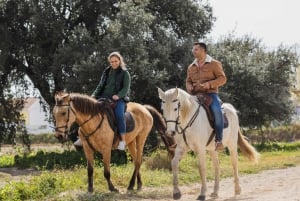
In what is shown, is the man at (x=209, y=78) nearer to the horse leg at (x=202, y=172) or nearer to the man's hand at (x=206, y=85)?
the man's hand at (x=206, y=85)

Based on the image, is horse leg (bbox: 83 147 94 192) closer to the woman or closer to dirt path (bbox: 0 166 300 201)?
the woman

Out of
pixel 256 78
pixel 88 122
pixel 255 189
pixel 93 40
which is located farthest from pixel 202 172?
pixel 256 78

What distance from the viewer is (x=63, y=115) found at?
9359mm

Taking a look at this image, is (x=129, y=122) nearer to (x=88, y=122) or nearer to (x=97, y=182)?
(x=88, y=122)

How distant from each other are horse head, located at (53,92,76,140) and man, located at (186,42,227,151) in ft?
8.12

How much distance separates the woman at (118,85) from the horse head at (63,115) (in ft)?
3.50

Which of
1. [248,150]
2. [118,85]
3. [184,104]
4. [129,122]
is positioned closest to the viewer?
[184,104]

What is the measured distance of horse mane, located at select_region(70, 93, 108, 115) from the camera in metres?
9.79

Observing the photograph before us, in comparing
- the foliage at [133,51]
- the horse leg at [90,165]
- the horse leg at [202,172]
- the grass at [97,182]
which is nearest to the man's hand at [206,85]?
the horse leg at [202,172]

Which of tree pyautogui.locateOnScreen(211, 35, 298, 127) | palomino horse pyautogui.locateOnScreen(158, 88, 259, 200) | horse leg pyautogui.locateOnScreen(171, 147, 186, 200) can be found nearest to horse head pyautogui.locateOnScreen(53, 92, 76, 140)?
palomino horse pyautogui.locateOnScreen(158, 88, 259, 200)

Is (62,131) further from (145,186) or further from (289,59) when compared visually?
(289,59)

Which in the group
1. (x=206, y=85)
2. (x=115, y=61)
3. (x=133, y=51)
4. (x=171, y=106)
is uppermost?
(x=133, y=51)

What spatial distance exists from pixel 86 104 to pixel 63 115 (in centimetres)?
68

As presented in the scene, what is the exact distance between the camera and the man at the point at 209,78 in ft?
31.6
